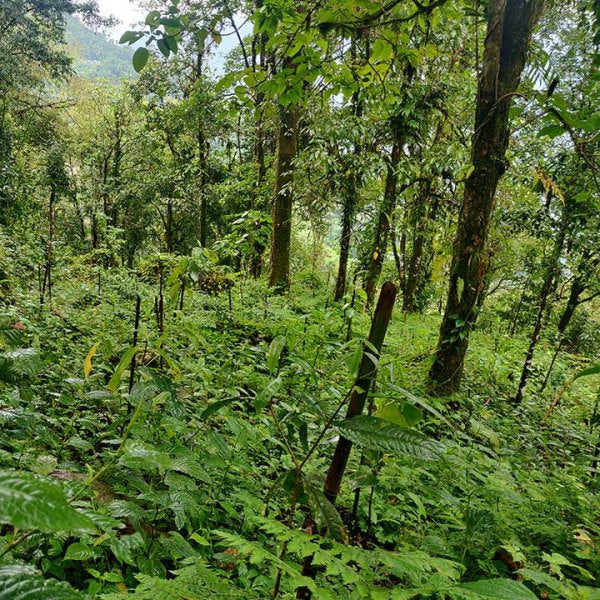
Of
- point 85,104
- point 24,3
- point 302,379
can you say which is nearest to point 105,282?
point 302,379

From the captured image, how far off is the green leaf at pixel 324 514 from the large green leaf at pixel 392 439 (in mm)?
171

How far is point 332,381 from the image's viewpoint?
13.1 ft

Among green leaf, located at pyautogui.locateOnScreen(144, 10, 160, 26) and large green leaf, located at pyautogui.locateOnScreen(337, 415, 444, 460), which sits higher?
green leaf, located at pyautogui.locateOnScreen(144, 10, 160, 26)

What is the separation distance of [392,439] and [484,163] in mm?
3728

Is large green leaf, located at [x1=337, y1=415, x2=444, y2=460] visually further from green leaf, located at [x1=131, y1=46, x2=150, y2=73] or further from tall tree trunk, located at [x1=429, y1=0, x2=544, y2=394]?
tall tree trunk, located at [x1=429, y1=0, x2=544, y2=394]

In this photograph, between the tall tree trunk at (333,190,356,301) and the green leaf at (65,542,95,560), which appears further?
the tall tree trunk at (333,190,356,301)

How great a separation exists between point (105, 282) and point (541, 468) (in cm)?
762

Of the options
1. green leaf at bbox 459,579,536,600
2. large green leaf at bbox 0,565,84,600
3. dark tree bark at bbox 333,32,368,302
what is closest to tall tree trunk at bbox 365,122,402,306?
dark tree bark at bbox 333,32,368,302

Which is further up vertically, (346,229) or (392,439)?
(346,229)

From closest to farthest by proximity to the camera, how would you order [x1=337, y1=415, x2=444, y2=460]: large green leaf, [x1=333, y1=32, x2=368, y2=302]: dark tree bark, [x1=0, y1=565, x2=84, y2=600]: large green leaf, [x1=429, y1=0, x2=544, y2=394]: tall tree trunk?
[x1=0, y1=565, x2=84, y2=600]: large green leaf, [x1=337, y1=415, x2=444, y2=460]: large green leaf, [x1=429, y1=0, x2=544, y2=394]: tall tree trunk, [x1=333, y1=32, x2=368, y2=302]: dark tree bark

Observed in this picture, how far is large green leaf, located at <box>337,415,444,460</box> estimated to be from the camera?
94 cm

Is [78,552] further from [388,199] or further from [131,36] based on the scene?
[388,199]

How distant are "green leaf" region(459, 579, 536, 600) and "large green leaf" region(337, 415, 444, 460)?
252 mm

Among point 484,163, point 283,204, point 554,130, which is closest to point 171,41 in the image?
point 554,130
